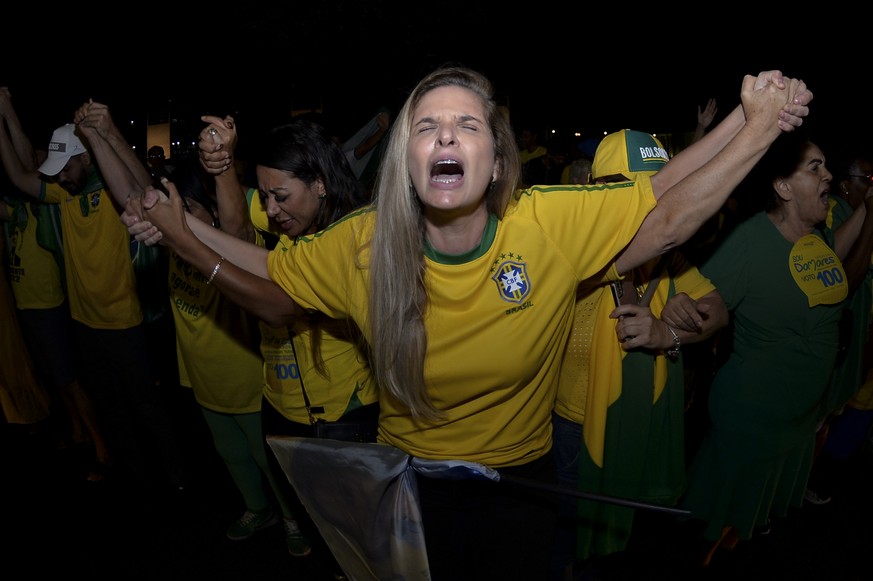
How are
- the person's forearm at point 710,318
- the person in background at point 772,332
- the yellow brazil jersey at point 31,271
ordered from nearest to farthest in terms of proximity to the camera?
the person's forearm at point 710,318 → the person in background at point 772,332 → the yellow brazil jersey at point 31,271

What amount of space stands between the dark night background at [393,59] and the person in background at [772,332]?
4814mm

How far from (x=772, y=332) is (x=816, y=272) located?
33 centimetres

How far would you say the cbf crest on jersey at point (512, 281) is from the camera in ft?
5.53

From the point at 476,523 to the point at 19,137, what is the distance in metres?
4.00

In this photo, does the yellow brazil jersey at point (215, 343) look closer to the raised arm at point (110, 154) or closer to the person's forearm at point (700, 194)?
the raised arm at point (110, 154)

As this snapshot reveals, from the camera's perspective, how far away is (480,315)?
5.51ft

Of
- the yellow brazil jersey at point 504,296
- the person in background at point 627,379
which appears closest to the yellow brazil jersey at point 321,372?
the yellow brazil jersey at point 504,296

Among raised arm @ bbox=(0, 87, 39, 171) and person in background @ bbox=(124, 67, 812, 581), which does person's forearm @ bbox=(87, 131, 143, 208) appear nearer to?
person in background @ bbox=(124, 67, 812, 581)

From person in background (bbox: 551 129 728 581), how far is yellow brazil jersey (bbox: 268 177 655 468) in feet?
1.42

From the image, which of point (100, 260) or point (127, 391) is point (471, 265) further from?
point (127, 391)

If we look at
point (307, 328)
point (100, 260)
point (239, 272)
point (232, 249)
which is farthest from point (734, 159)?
point (100, 260)

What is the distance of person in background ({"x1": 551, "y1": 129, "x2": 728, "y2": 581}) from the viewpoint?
219cm

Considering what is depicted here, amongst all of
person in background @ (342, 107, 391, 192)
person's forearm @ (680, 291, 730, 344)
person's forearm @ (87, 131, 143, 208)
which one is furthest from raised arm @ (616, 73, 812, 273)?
person in background @ (342, 107, 391, 192)

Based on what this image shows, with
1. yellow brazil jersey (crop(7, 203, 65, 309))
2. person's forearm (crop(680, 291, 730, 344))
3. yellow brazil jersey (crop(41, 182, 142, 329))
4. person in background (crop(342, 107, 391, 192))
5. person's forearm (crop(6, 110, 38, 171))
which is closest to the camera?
person's forearm (crop(680, 291, 730, 344))
